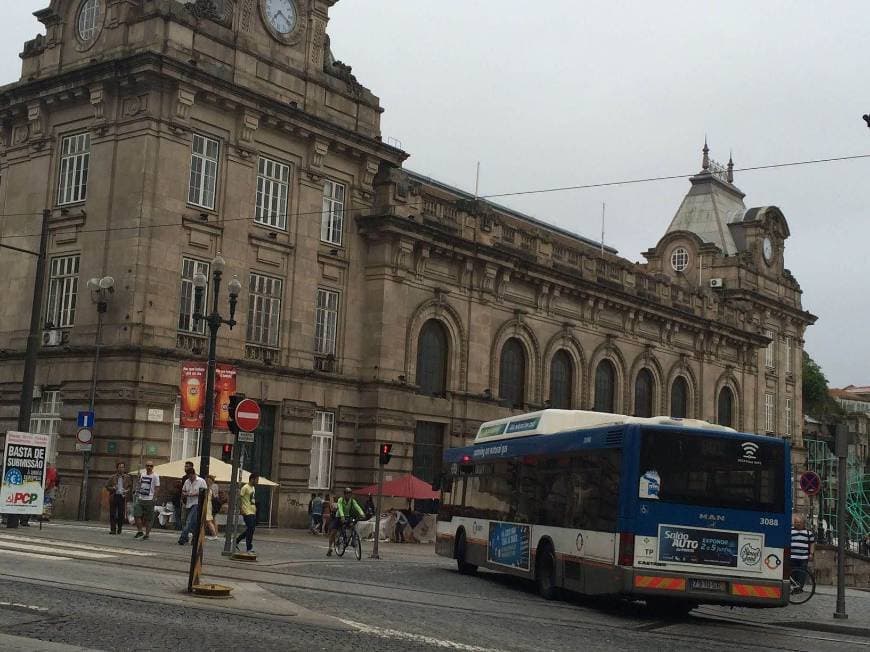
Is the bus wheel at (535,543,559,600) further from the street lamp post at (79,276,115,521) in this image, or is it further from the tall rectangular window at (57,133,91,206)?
the tall rectangular window at (57,133,91,206)

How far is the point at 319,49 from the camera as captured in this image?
4147 cm

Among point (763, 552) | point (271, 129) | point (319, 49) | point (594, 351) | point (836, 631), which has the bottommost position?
point (836, 631)

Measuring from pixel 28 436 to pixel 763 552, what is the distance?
1747cm

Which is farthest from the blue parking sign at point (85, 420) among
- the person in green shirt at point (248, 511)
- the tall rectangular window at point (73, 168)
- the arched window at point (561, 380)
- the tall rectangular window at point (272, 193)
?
the arched window at point (561, 380)

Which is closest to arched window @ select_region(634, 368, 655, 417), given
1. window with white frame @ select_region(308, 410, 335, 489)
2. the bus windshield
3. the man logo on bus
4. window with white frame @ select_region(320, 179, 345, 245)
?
window with white frame @ select_region(308, 410, 335, 489)

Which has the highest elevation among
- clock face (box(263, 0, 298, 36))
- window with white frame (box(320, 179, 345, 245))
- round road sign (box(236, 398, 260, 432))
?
A: clock face (box(263, 0, 298, 36))

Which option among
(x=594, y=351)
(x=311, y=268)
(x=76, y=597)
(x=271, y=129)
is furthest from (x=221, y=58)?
(x=76, y=597)

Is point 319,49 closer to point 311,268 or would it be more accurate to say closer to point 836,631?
point 311,268

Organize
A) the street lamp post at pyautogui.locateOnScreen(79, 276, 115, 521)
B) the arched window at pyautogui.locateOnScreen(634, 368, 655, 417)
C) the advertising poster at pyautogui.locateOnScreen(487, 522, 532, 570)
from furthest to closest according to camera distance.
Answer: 1. the arched window at pyautogui.locateOnScreen(634, 368, 655, 417)
2. the street lamp post at pyautogui.locateOnScreen(79, 276, 115, 521)
3. the advertising poster at pyautogui.locateOnScreen(487, 522, 532, 570)

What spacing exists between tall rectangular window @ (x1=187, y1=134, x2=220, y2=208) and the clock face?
5.08 meters

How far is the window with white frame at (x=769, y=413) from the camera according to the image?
6906 centimetres

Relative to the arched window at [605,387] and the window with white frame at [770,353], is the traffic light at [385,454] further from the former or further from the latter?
the window with white frame at [770,353]

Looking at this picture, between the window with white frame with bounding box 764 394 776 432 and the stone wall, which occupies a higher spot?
the window with white frame with bounding box 764 394 776 432

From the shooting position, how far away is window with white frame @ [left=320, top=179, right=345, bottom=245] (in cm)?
4147
